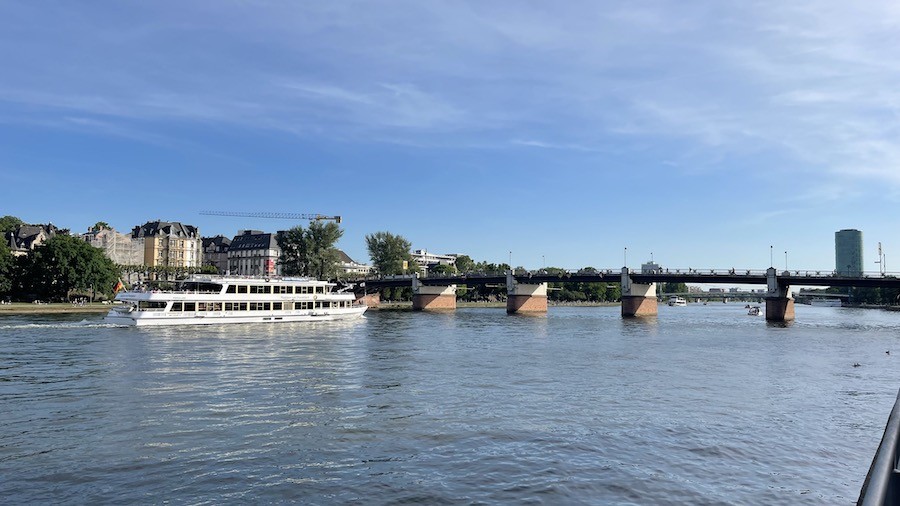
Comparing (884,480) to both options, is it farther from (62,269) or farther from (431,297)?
(431,297)

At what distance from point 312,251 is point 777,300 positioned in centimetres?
10454

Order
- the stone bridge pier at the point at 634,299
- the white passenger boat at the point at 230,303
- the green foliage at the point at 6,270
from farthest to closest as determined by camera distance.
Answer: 1. the stone bridge pier at the point at 634,299
2. the green foliage at the point at 6,270
3. the white passenger boat at the point at 230,303

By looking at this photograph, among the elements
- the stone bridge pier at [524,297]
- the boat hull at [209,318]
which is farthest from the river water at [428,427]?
the stone bridge pier at [524,297]

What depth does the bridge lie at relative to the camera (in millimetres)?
111938

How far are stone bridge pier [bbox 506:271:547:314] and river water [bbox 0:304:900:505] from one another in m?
98.7

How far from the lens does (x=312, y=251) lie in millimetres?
165125

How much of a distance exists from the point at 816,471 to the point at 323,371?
27.7 m

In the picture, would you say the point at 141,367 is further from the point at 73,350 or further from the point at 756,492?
the point at 756,492

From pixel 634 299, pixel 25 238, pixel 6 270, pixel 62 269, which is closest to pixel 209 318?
pixel 62 269

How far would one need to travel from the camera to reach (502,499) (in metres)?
16.9

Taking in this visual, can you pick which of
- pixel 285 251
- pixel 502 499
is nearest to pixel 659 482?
pixel 502 499

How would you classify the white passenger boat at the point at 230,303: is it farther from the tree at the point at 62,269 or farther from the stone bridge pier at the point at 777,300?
the stone bridge pier at the point at 777,300

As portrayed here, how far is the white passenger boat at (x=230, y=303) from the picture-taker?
73.1m

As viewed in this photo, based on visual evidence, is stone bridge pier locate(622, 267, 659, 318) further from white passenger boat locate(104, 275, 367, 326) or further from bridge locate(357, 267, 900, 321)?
white passenger boat locate(104, 275, 367, 326)
